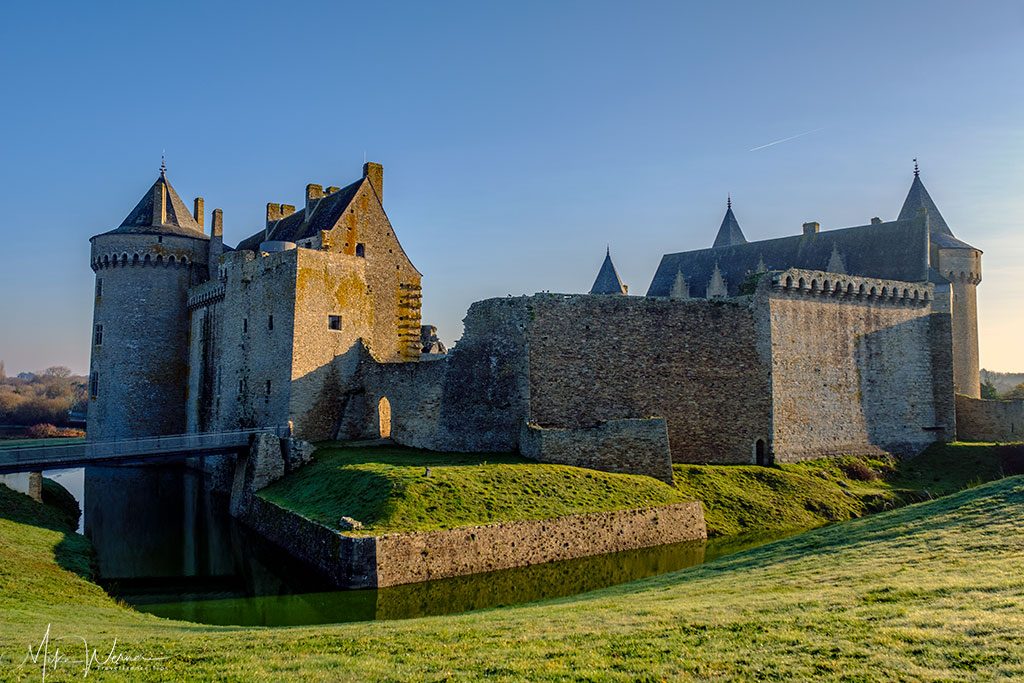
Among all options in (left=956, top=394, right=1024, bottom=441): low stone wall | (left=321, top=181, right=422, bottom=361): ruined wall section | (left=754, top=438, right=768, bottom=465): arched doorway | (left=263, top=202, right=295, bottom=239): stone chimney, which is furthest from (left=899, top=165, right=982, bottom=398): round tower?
(left=263, top=202, right=295, bottom=239): stone chimney

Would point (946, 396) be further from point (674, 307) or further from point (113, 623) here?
point (113, 623)

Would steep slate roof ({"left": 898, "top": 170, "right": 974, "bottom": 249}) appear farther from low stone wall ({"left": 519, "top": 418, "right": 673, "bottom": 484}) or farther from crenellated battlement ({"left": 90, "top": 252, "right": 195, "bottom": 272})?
crenellated battlement ({"left": 90, "top": 252, "right": 195, "bottom": 272})

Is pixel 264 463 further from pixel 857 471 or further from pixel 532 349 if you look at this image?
pixel 857 471

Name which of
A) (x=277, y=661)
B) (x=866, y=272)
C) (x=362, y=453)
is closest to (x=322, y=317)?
(x=362, y=453)

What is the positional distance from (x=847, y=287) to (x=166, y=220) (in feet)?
113

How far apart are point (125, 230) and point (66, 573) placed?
1040 inches

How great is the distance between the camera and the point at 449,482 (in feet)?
65.5

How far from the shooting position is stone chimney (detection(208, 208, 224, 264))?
3997 centimetres

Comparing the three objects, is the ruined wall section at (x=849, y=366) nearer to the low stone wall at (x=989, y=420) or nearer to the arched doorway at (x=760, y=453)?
the arched doorway at (x=760, y=453)

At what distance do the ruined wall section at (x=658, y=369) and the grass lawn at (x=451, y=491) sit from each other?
11.1 feet

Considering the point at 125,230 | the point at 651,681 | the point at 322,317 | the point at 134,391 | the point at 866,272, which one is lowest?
the point at 651,681

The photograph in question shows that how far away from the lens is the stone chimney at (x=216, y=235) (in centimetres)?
3997

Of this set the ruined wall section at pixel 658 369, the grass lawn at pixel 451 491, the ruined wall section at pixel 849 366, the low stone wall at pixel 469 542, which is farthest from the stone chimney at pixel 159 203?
the ruined wall section at pixel 849 366

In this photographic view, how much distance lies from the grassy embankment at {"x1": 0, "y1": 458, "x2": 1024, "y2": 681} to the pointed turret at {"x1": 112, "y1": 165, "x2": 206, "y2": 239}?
28526 millimetres
